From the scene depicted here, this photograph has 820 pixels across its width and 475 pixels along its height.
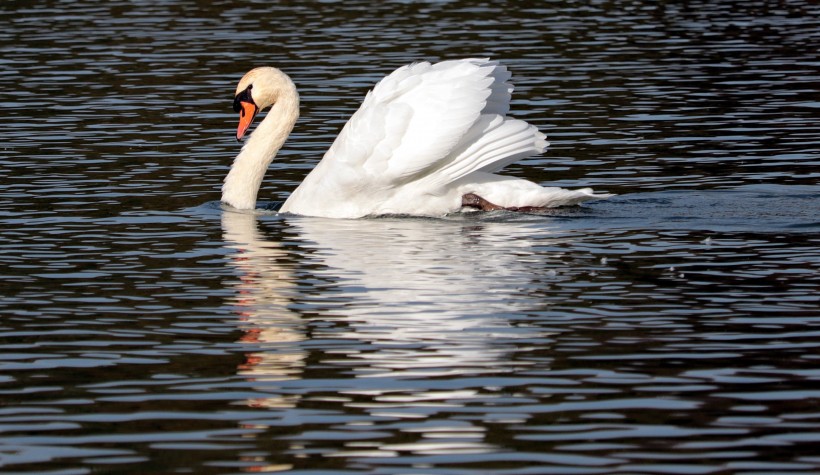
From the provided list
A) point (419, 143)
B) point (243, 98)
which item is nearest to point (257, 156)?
point (243, 98)

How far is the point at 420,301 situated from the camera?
11016mm

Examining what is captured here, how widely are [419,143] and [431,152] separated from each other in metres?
0.13

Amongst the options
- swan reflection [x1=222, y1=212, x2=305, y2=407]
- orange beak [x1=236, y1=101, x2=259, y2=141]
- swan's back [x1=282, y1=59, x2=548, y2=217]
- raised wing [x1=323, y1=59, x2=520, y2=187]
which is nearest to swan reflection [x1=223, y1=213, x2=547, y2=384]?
swan reflection [x1=222, y1=212, x2=305, y2=407]

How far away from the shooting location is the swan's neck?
16453 millimetres

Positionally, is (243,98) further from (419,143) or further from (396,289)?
(396,289)

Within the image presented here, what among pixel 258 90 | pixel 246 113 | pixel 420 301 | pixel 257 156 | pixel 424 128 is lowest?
pixel 257 156

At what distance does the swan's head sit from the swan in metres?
1.89

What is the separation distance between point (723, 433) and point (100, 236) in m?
7.75

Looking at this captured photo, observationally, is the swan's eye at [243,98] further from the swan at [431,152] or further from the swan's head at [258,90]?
the swan at [431,152]

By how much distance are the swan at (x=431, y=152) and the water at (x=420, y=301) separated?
0.84ft

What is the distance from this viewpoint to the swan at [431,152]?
14.7 m

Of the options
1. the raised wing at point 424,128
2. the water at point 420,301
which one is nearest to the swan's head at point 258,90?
the water at point 420,301

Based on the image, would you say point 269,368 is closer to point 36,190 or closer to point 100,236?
point 100,236

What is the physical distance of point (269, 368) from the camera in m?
9.47
